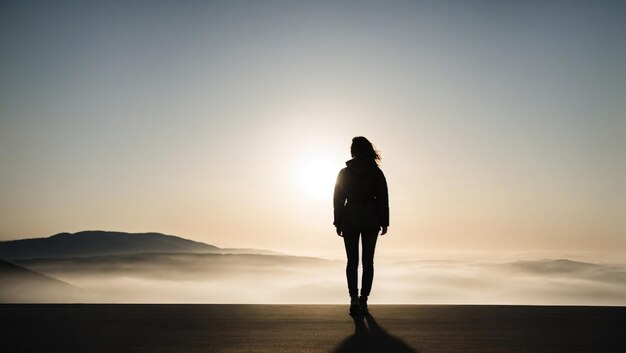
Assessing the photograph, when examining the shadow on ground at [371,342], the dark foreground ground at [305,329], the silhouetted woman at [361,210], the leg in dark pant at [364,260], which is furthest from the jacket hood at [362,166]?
the shadow on ground at [371,342]

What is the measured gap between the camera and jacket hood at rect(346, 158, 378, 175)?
10977 mm

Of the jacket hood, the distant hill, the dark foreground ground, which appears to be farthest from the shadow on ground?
the distant hill

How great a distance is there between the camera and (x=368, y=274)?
424 inches

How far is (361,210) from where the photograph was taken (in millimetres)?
10766

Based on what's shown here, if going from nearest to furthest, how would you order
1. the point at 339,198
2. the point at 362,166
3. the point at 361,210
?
the point at 361,210 < the point at 362,166 < the point at 339,198

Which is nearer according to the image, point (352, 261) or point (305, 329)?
point (305, 329)

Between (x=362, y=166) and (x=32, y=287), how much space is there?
179 meters

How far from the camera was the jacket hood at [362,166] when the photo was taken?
36.0 ft

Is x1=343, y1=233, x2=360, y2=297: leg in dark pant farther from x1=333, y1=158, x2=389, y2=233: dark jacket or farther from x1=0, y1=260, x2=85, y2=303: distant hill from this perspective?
x1=0, y1=260, x2=85, y2=303: distant hill

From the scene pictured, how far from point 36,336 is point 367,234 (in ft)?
15.9

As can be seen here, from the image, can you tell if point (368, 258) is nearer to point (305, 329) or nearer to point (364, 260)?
point (364, 260)

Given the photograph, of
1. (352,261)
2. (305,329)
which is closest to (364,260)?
(352,261)

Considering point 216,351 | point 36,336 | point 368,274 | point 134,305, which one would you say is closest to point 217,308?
point 134,305

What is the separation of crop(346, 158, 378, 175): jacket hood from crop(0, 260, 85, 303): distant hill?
146 m
